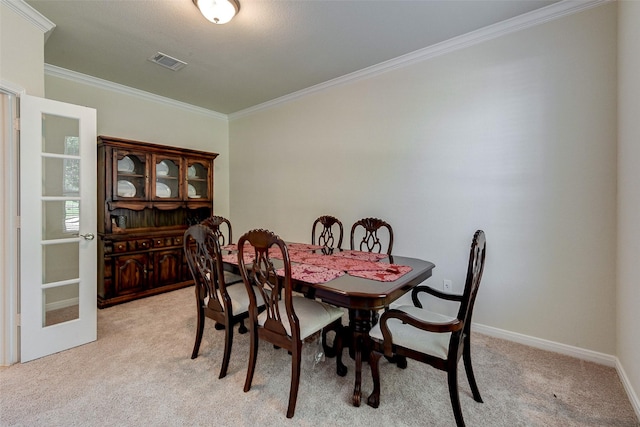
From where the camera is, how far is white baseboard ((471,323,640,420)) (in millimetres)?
1787

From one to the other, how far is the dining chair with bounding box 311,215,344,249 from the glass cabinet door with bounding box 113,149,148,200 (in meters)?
2.22

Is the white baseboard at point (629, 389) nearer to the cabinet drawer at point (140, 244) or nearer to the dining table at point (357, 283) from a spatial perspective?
the dining table at point (357, 283)

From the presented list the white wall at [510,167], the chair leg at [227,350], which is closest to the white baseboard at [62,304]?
the chair leg at [227,350]

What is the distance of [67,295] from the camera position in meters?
2.30

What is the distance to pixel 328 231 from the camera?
131 inches

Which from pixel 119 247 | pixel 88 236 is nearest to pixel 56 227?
pixel 88 236

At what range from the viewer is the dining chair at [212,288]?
1875mm

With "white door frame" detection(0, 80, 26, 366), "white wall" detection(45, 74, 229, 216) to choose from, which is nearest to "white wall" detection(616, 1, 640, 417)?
"white door frame" detection(0, 80, 26, 366)

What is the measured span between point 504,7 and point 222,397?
3.44 m

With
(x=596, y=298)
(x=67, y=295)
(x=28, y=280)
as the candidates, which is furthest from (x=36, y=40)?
(x=596, y=298)

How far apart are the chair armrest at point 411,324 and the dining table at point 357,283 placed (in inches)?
2.8

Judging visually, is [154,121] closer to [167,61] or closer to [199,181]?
[199,181]

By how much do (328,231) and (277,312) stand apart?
1770mm

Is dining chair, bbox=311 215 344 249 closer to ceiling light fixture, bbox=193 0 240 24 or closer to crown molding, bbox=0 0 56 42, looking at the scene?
ceiling light fixture, bbox=193 0 240 24
